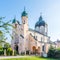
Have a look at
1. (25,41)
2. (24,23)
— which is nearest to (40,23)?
(24,23)

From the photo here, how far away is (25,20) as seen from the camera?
179 ft

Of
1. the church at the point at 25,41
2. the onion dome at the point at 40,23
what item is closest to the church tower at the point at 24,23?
the church at the point at 25,41

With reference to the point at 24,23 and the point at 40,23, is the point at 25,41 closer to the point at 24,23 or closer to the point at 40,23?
the point at 24,23

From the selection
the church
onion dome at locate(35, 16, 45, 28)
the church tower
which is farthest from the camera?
onion dome at locate(35, 16, 45, 28)

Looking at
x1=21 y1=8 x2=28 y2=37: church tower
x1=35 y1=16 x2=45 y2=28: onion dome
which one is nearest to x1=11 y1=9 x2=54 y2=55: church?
x1=21 y1=8 x2=28 y2=37: church tower

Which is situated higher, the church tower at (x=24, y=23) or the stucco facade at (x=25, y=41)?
the church tower at (x=24, y=23)

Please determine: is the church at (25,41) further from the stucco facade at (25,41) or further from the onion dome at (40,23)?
the onion dome at (40,23)

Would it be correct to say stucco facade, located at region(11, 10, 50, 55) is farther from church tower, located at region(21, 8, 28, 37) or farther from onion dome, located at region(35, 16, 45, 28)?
onion dome, located at region(35, 16, 45, 28)

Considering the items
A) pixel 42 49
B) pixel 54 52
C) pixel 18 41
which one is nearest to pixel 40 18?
pixel 42 49

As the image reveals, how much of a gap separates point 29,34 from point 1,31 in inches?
1948

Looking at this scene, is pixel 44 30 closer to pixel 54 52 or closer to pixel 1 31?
pixel 54 52

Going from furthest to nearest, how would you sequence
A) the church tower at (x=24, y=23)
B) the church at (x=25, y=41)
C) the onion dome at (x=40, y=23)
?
the onion dome at (x=40, y=23)
the church tower at (x=24, y=23)
the church at (x=25, y=41)

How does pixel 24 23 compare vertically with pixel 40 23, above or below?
below

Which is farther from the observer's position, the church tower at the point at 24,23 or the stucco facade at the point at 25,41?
the church tower at the point at 24,23
